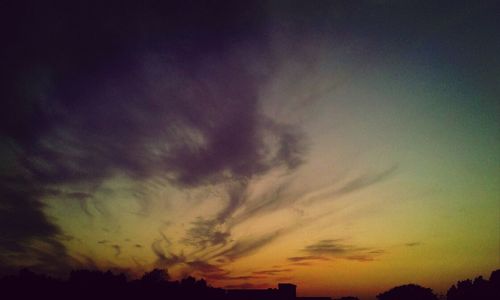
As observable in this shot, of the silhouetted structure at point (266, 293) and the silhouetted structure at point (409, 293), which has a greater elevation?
the silhouetted structure at point (409, 293)

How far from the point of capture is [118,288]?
64.5m

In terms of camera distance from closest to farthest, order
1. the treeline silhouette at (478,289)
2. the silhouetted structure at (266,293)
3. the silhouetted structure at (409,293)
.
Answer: the treeline silhouette at (478,289), the silhouetted structure at (266,293), the silhouetted structure at (409,293)

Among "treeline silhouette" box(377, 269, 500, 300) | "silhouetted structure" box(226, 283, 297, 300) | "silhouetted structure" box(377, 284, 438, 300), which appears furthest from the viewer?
"silhouetted structure" box(377, 284, 438, 300)

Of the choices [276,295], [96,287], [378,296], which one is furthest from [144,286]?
[378,296]

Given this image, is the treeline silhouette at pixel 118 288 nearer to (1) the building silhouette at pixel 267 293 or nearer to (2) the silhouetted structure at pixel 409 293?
(1) the building silhouette at pixel 267 293

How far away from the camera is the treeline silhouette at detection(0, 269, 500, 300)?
57219mm

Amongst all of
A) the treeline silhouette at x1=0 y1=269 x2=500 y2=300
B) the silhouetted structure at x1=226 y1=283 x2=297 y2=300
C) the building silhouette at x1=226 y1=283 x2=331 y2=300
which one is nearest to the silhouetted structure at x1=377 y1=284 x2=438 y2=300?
the treeline silhouette at x1=0 y1=269 x2=500 y2=300

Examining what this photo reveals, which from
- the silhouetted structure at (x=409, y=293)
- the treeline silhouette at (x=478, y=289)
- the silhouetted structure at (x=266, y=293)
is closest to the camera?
the treeline silhouette at (x=478, y=289)

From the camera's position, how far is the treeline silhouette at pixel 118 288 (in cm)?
5722

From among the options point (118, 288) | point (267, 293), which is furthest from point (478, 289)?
point (118, 288)

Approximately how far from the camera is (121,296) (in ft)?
204

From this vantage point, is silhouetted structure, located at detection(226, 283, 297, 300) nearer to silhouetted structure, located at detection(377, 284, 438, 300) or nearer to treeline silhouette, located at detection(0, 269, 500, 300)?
treeline silhouette, located at detection(0, 269, 500, 300)

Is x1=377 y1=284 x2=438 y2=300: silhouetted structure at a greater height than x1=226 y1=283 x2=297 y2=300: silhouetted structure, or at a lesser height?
greater

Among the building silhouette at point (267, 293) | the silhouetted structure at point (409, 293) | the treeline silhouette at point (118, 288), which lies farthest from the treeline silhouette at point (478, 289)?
the building silhouette at point (267, 293)
